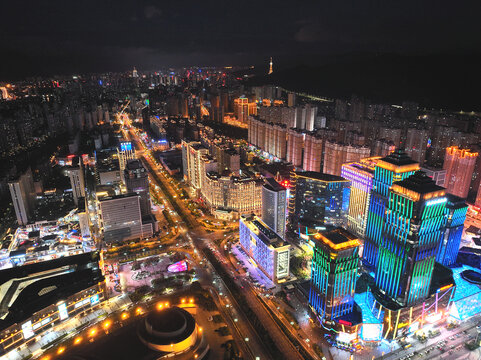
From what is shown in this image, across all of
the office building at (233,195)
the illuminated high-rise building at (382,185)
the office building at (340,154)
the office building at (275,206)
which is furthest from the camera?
the office building at (340,154)

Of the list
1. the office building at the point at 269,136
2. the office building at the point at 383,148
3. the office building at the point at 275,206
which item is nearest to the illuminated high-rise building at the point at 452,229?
the office building at the point at 275,206

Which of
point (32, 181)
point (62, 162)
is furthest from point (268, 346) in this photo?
point (62, 162)

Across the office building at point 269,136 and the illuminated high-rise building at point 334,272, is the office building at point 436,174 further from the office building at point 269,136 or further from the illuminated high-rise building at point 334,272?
the office building at point 269,136

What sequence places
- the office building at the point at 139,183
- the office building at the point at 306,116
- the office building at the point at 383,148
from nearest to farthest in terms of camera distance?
the office building at the point at 139,183 → the office building at the point at 383,148 → the office building at the point at 306,116

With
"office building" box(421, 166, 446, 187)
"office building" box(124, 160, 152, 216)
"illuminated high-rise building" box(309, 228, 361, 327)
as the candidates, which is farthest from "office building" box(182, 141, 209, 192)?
"office building" box(421, 166, 446, 187)

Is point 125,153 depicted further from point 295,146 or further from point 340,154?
point 340,154

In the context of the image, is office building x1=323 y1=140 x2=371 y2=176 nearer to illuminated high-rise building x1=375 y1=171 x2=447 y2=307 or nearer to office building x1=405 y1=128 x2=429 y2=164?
office building x1=405 y1=128 x2=429 y2=164

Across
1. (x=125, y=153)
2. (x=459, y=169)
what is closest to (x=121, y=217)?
(x=125, y=153)
